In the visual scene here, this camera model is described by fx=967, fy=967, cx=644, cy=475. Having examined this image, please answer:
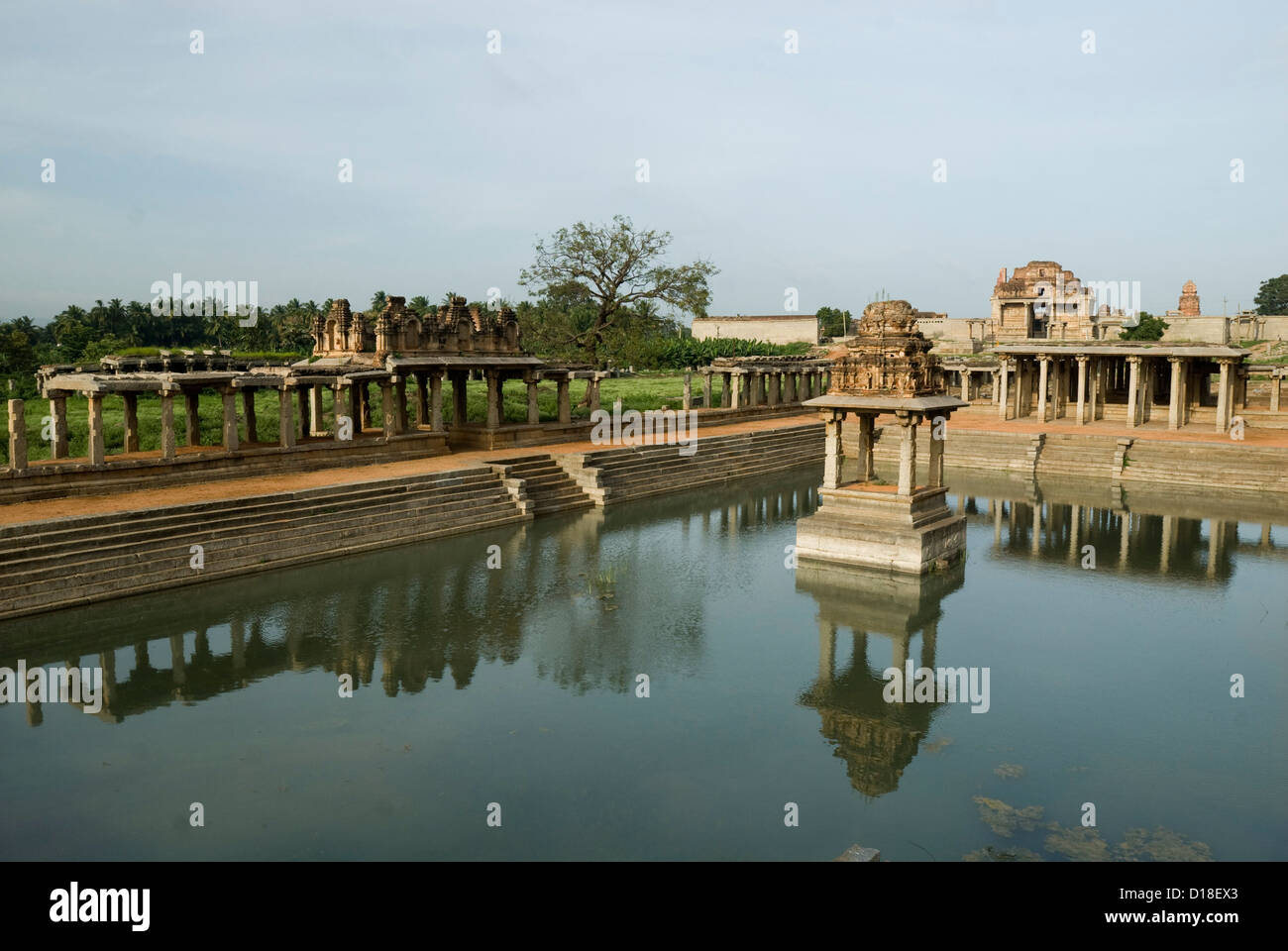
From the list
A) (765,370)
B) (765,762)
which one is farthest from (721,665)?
(765,370)

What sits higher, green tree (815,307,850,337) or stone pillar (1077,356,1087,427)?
green tree (815,307,850,337)

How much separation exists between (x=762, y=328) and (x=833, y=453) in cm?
5635

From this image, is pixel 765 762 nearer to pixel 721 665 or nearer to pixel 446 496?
pixel 721 665

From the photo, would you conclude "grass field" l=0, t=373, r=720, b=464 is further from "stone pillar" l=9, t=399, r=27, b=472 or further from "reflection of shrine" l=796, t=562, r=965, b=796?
"reflection of shrine" l=796, t=562, r=965, b=796

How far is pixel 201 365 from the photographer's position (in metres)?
19.8

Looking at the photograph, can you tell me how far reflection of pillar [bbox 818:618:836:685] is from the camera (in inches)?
457

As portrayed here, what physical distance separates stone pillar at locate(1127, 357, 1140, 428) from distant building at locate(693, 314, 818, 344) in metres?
37.4

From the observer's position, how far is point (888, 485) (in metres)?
17.7

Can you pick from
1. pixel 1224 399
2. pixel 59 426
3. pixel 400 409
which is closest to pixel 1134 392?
pixel 1224 399

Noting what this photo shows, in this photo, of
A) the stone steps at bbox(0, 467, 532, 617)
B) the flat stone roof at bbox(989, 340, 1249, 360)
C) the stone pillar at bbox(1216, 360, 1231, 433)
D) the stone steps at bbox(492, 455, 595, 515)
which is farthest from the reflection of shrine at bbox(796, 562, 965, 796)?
the stone pillar at bbox(1216, 360, 1231, 433)

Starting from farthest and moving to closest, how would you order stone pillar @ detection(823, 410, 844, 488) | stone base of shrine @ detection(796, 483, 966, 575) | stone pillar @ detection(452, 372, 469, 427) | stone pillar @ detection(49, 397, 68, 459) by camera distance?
stone pillar @ detection(452, 372, 469, 427), stone pillar @ detection(49, 397, 68, 459), stone pillar @ detection(823, 410, 844, 488), stone base of shrine @ detection(796, 483, 966, 575)

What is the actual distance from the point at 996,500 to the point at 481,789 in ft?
61.9

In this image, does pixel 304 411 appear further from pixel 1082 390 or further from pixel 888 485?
pixel 1082 390
